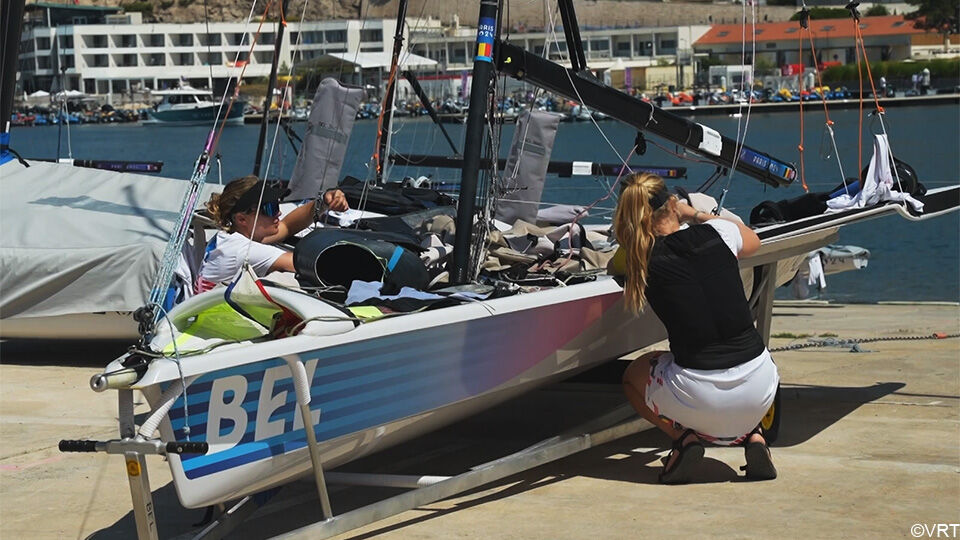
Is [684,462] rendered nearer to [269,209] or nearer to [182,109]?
[269,209]

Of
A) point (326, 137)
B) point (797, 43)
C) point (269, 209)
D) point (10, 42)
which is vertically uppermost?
point (10, 42)

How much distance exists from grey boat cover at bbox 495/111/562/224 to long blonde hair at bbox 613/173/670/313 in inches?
99.9

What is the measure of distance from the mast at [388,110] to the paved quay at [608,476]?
267 centimetres

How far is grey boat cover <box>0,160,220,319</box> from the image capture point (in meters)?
8.43

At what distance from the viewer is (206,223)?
25.7 ft

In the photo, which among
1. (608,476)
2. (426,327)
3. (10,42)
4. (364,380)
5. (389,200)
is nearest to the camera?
(364,380)

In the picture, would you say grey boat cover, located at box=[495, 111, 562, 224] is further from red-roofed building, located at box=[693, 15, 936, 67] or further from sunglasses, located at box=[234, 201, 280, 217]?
red-roofed building, located at box=[693, 15, 936, 67]

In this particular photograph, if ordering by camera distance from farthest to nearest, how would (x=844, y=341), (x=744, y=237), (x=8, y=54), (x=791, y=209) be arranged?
(x=844, y=341), (x=8, y=54), (x=791, y=209), (x=744, y=237)

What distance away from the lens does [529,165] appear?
817 centimetres

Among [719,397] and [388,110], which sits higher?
[388,110]

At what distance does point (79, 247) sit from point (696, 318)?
15.2ft

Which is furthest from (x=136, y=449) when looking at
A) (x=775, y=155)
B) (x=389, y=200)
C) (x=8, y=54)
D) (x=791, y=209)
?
(x=775, y=155)

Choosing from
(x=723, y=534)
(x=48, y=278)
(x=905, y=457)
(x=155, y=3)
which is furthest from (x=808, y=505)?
(x=155, y=3)

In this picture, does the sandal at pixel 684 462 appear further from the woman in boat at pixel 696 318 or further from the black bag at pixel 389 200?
the black bag at pixel 389 200
